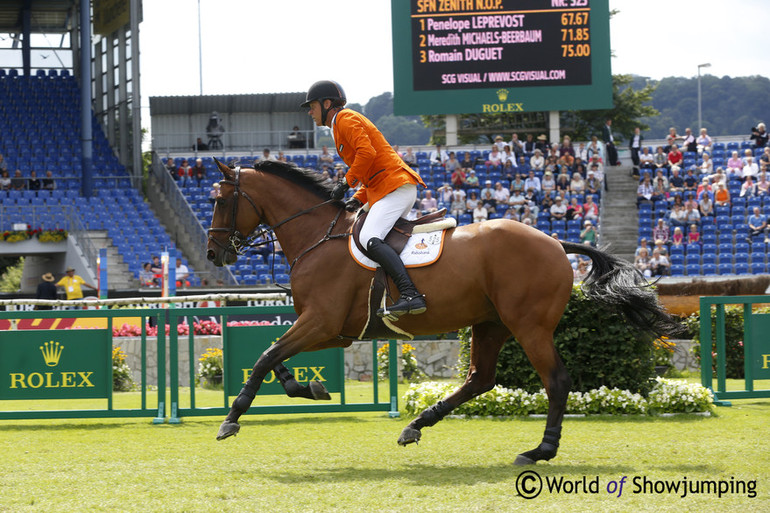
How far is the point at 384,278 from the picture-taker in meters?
6.79

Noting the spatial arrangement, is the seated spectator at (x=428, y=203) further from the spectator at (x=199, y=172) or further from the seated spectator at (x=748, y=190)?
the seated spectator at (x=748, y=190)

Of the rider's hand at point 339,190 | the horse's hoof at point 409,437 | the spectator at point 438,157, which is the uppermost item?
the spectator at point 438,157

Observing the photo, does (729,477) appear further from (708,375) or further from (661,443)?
(708,375)

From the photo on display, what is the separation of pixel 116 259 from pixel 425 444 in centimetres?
1739

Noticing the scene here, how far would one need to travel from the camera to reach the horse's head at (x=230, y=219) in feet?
23.9

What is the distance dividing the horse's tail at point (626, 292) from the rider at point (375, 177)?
1.34 meters

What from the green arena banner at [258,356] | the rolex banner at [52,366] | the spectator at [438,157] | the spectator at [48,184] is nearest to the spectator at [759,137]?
the spectator at [438,157]

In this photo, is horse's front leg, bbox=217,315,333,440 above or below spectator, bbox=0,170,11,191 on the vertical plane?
below

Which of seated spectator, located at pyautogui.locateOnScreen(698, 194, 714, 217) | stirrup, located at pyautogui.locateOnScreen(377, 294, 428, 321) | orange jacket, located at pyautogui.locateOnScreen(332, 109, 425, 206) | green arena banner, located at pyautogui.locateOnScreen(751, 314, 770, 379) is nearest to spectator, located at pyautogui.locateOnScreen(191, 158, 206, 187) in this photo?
Result: seated spectator, located at pyautogui.locateOnScreen(698, 194, 714, 217)

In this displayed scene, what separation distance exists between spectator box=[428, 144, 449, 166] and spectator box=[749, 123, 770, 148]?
8.41 metres

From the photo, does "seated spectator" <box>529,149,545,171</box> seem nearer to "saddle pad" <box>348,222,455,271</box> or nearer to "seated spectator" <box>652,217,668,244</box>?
"seated spectator" <box>652,217,668,244</box>

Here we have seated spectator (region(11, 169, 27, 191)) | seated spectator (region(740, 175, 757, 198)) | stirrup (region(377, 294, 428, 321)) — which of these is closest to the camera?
stirrup (region(377, 294, 428, 321))

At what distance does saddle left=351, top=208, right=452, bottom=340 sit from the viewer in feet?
22.2

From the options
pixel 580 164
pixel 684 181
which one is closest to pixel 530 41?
pixel 580 164
